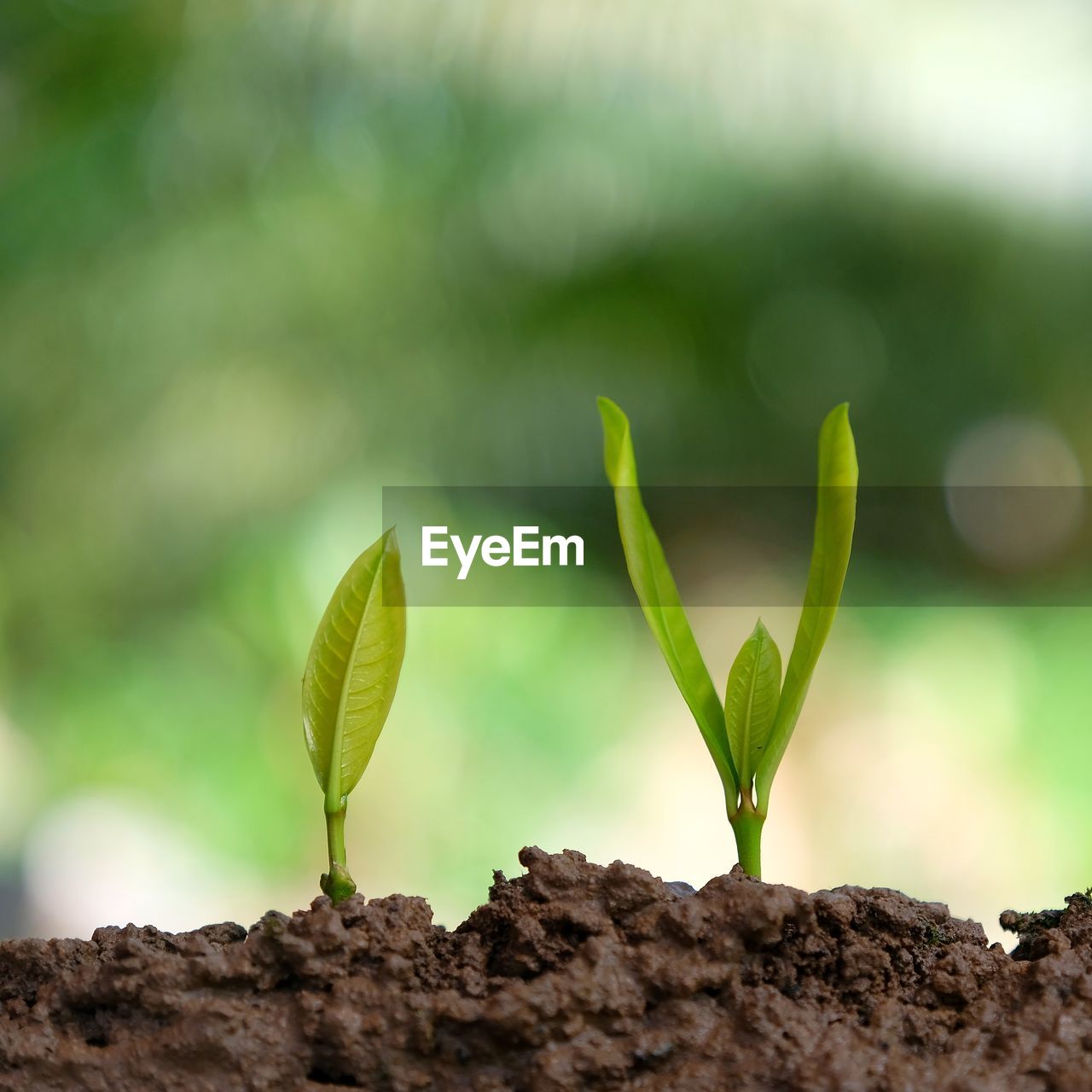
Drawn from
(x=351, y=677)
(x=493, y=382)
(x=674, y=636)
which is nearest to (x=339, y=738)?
(x=351, y=677)

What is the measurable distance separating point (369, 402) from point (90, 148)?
40.0 inches

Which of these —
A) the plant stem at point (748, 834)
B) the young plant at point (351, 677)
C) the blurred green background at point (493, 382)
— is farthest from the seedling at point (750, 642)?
the blurred green background at point (493, 382)

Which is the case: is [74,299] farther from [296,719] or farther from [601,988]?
[601,988]

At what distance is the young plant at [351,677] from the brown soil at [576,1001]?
0.30 feet

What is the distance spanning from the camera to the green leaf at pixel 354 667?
682mm

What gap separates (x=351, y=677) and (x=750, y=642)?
251mm

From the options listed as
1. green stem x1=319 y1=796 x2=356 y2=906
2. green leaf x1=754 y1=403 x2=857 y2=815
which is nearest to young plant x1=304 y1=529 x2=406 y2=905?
green stem x1=319 y1=796 x2=356 y2=906

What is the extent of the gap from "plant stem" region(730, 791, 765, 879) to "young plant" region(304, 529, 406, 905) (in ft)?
0.76

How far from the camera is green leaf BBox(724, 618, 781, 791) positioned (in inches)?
27.4

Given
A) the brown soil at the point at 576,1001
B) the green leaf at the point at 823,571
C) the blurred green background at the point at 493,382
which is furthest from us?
the blurred green background at the point at 493,382

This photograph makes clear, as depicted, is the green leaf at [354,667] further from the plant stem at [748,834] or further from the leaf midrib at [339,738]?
the plant stem at [748,834]

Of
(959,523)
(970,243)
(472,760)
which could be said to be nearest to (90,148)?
(472,760)

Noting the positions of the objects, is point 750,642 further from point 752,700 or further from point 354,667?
point 354,667

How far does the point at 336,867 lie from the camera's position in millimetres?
676
